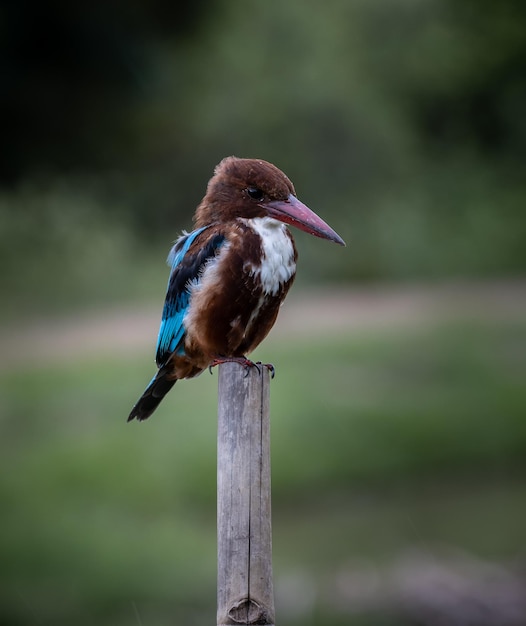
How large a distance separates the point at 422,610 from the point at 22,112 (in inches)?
160

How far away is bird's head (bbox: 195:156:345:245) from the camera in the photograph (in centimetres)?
248

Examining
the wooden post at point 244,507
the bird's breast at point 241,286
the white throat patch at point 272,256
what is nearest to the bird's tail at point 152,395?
the bird's breast at point 241,286

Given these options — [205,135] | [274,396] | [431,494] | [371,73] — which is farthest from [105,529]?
[371,73]

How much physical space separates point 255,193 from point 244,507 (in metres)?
0.83

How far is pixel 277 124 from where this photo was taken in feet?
26.7

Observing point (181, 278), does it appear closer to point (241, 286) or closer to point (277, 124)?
point (241, 286)

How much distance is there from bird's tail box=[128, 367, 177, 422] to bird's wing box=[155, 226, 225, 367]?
5cm

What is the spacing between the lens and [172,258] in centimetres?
269

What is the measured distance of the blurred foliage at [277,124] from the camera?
22.7 ft

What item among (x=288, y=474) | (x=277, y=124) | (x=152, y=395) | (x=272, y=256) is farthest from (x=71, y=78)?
(x=272, y=256)

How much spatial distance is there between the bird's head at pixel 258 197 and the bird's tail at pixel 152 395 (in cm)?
45

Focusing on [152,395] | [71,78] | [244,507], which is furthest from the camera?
[71,78]

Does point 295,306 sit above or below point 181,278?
above

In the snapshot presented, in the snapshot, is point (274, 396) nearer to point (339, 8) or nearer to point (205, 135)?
point (205, 135)
